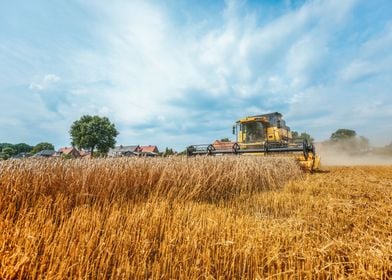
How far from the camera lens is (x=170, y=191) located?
15.3 feet

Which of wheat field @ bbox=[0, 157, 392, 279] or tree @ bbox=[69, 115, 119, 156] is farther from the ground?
tree @ bbox=[69, 115, 119, 156]

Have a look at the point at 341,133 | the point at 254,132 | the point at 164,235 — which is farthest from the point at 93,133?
the point at 341,133

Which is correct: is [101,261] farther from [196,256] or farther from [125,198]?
[125,198]

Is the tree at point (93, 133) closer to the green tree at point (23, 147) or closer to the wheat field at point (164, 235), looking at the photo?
the wheat field at point (164, 235)

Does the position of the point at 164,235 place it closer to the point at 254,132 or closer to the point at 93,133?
the point at 254,132

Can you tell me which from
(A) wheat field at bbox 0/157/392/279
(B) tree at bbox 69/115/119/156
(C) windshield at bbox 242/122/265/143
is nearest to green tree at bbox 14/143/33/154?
(B) tree at bbox 69/115/119/156

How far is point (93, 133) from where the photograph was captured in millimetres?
46500

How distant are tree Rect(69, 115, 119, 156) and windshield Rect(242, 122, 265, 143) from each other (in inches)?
1486

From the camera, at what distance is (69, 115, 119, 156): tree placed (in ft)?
151

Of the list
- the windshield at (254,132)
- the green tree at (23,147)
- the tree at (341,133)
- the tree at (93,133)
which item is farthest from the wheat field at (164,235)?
the green tree at (23,147)

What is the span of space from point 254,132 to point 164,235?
12300 mm

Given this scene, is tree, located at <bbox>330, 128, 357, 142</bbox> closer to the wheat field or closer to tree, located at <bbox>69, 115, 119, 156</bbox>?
tree, located at <bbox>69, 115, 119, 156</bbox>

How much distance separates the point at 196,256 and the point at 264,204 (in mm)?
2635

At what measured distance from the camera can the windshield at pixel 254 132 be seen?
14.0 m
